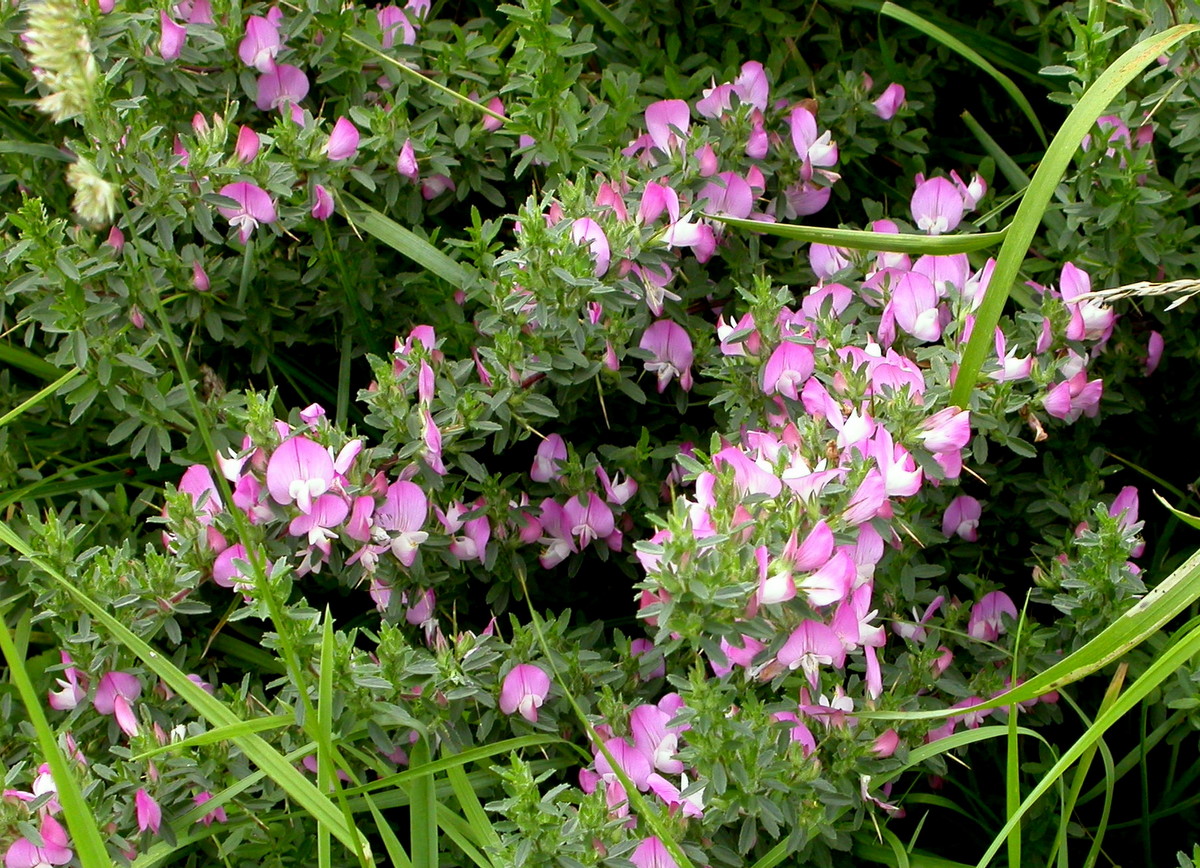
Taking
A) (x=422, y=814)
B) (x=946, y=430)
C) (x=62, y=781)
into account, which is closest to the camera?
(x=62, y=781)

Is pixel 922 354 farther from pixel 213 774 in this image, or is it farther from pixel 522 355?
pixel 213 774

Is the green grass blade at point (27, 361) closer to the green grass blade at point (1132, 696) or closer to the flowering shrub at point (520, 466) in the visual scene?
the flowering shrub at point (520, 466)

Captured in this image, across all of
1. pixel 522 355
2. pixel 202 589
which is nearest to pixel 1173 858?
pixel 522 355

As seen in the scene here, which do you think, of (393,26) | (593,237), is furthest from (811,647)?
(393,26)

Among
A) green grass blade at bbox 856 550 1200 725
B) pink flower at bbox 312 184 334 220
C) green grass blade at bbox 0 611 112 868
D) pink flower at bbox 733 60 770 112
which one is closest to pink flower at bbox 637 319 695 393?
pink flower at bbox 733 60 770 112

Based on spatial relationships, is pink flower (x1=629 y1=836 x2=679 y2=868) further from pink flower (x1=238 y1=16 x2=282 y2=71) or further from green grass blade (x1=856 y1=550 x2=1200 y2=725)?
pink flower (x1=238 y1=16 x2=282 y2=71)

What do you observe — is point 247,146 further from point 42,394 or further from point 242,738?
point 242,738
